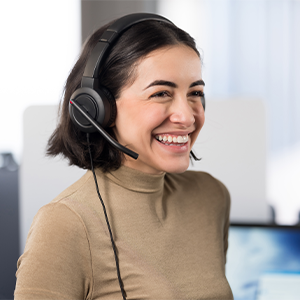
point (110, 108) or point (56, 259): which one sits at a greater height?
point (110, 108)

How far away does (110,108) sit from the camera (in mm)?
757

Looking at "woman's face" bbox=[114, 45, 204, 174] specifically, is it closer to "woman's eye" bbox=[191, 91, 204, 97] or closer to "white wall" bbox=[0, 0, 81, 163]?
"woman's eye" bbox=[191, 91, 204, 97]

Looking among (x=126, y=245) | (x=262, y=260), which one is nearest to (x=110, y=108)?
(x=126, y=245)

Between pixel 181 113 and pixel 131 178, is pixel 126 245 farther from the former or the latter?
pixel 181 113

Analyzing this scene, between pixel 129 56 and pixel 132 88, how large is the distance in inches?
2.8

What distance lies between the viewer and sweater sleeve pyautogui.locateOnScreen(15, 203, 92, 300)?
2.08ft

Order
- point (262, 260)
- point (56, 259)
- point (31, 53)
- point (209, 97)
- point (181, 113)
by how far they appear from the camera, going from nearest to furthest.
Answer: point (56, 259)
point (181, 113)
point (262, 260)
point (209, 97)
point (31, 53)

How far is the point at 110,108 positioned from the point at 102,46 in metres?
0.13

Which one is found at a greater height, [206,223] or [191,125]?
[191,125]

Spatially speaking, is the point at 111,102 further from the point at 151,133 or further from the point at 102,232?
the point at 102,232

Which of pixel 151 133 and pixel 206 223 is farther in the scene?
pixel 206 223

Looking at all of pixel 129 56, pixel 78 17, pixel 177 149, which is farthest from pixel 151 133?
pixel 78 17

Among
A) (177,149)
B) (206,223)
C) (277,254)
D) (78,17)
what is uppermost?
(78,17)

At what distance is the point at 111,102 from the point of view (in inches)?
30.0
